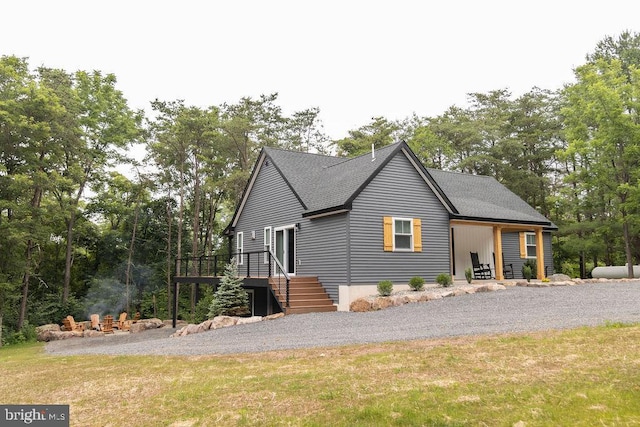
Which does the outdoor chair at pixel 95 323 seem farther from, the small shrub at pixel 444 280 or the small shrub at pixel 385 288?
the small shrub at pixel 444 280

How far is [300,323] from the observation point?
37.0 ft

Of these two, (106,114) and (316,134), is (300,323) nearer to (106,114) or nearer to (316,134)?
(106,114)

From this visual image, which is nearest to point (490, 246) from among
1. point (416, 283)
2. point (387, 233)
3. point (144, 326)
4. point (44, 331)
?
point (416, 283)

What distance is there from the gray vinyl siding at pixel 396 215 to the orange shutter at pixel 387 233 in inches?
4.8

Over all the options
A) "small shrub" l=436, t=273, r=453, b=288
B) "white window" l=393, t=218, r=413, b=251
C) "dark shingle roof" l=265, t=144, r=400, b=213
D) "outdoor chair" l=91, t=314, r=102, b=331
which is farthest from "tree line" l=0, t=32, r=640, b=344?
"small shrub" l=436, t=273, r=453, b=288

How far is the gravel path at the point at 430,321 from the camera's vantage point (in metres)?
8.05

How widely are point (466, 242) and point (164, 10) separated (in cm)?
1461

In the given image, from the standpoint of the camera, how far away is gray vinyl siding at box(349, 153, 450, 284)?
1435 cm

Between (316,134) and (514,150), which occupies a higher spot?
(316,134)

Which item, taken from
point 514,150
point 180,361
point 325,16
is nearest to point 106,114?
point 325,16

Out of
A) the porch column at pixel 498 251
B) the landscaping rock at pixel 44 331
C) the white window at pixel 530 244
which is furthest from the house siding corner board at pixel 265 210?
the white window at pixel 530 244

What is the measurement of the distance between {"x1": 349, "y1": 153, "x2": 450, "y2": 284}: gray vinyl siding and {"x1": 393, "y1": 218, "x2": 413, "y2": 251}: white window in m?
0.20

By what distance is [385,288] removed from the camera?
45.1ft

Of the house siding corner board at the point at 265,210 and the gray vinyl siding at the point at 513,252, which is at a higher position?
the house siding corner board at the point at 265,210
